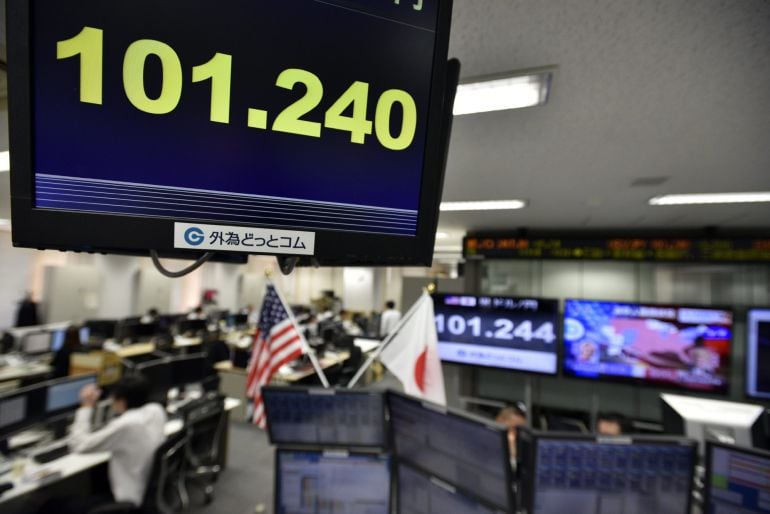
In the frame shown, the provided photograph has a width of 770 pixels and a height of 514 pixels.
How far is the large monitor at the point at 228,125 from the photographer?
0.64 m

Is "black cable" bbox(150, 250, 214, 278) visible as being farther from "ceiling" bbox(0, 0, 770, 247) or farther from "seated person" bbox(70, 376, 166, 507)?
"seated person" bbox(70, 376, 166, 507)

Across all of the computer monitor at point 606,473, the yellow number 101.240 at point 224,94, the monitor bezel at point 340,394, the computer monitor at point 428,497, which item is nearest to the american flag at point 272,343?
the monitor bezel at point 340,394

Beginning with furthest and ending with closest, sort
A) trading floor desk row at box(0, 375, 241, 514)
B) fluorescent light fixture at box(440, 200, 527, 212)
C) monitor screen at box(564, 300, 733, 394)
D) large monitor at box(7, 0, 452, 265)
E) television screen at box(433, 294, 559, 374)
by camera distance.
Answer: television screen at box(433, 294, 559, 374)
monitor screen at box(564, 300, 733, 394)
fluorescent light fixture at box(440, 200, 527, 212)
trading floor desk row at box(0, 375, 241, 514)
large monitor at box(7, 0, 452, 265)

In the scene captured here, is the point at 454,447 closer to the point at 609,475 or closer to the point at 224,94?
the point at 609,475

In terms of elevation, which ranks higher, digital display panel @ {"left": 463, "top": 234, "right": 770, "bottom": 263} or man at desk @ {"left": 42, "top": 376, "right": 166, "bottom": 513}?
digital display panel @ {"left": 463, "top": 234, "right": 770, "bottom": 263}

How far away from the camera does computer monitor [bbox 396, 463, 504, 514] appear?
5.77 feet

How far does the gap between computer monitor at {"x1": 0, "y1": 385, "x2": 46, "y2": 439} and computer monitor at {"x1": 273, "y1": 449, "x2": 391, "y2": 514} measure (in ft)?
7.49

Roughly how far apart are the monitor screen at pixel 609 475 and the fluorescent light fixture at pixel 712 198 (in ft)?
8.11

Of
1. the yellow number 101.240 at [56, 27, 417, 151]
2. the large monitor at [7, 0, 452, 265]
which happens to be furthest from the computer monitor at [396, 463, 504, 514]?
the yellow number 101.240 at [56, 27, 417, 151]

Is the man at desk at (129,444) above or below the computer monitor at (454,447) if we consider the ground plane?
below

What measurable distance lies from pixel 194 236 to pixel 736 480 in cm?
239

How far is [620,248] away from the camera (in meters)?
4.86

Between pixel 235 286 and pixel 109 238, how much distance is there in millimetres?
12750

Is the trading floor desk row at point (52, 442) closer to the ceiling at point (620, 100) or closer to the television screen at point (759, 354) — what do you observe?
the ceiling at point (620, 100)
